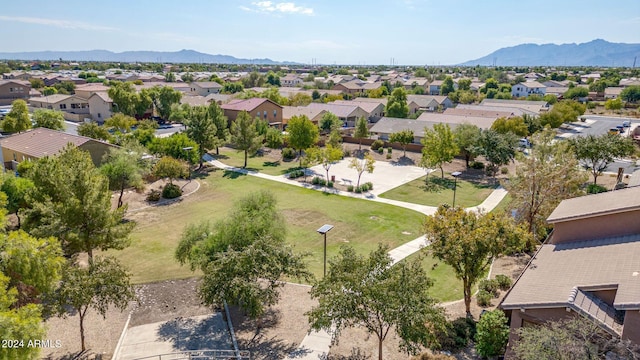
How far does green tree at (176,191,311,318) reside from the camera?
18078 mm

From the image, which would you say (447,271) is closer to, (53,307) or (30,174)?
(53,307)

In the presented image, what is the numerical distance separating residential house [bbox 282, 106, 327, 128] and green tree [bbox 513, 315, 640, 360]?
208 ft

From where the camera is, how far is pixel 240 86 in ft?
405

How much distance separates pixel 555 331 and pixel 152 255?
25.5 metres

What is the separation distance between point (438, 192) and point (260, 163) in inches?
1009

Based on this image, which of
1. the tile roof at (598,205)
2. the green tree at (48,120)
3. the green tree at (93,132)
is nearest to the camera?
the tile roof at (598,205)

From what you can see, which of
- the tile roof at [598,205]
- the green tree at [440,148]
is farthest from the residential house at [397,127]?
→ the tile roof at [598,205]

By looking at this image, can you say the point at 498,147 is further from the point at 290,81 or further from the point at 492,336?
the point at 290,81

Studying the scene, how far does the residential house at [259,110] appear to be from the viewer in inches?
2884

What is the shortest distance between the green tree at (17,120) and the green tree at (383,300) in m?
62.7

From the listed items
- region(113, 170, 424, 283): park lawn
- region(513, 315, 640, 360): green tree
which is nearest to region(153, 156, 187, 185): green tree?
region(113, 170, 424, 283): park lawn

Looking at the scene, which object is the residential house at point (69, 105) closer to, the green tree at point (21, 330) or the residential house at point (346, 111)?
the residential house at point (346, 111)

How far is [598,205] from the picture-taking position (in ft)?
70.3

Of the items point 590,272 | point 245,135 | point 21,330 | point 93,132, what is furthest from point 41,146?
point 590,272
